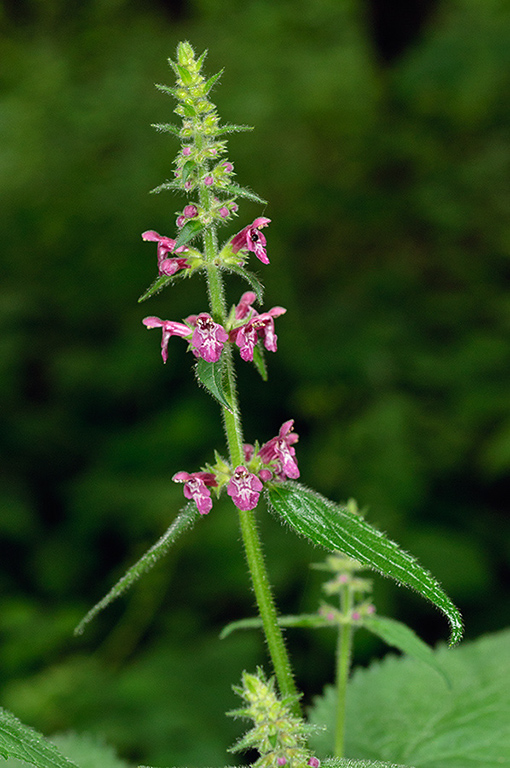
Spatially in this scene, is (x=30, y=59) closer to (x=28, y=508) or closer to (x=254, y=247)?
(x=28, y=508)

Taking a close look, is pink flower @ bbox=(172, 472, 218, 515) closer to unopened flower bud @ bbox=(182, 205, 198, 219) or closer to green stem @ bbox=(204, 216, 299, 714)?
green stem @ bbox=(204, 216, 299, 714)

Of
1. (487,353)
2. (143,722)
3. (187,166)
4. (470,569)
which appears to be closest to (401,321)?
(487,353)

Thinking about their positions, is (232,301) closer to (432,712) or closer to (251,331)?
(432,712)

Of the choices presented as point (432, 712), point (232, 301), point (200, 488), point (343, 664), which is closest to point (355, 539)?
point (200, 488)

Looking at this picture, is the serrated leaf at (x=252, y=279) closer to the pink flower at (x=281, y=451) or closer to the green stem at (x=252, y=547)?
the green stem at (x=252, y=547)

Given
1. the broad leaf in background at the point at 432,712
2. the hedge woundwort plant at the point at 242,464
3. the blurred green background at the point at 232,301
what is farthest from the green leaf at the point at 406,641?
the blurred green background at the point at 232,301

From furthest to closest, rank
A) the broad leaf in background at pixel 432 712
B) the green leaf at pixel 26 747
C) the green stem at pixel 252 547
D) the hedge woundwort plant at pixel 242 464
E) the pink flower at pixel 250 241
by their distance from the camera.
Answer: the broad leaf in background at pixel 432 712 < the pink flower at pixel 250 241 < the green stem at pixel 252 547 < the hedge woundwort plant at pixel 242 464 < the green leaf at pixel 26 747

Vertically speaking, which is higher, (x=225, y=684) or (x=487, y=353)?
(x=487, y=353)
